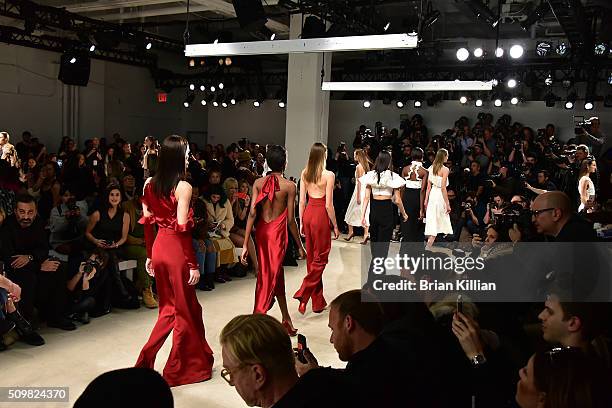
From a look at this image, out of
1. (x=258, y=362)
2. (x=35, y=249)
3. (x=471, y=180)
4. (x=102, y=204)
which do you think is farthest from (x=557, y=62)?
(x=258, y=362)

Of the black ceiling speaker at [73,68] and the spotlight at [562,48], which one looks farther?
the black ceiling speaker at [73,68]

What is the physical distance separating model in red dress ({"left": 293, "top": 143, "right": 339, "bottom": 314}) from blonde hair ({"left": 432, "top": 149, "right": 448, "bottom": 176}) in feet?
8.41

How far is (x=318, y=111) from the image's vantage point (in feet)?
34.1

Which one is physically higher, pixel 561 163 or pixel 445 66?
pixel 445 66

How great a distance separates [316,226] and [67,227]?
2.02 m

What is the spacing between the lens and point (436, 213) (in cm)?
754

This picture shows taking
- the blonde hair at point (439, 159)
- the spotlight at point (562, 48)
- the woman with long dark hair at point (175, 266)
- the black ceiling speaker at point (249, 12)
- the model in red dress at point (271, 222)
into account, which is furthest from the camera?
the spotlight at point (562, 48)

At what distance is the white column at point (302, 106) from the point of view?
33.8ft

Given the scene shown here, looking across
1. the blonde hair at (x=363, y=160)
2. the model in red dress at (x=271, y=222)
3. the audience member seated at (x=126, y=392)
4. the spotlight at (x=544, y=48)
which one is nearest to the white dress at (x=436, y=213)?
the blonde hair at (x=363, y=160)

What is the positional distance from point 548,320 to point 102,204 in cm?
379

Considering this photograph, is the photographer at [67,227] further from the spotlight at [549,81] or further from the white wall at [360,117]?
the white wall at [360,117]

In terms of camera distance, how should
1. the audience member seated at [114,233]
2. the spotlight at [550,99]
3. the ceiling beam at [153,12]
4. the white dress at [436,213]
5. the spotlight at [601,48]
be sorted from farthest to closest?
the spotlight at [550,99]
the ceiling beam at [153,12]
the spotlight at [601,48]
the white dress at [436,213]
the audience member seated at [114,233]

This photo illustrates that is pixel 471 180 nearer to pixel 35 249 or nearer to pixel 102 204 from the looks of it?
pixel 102 204

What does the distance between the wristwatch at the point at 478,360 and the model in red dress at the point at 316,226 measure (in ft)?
9.85
